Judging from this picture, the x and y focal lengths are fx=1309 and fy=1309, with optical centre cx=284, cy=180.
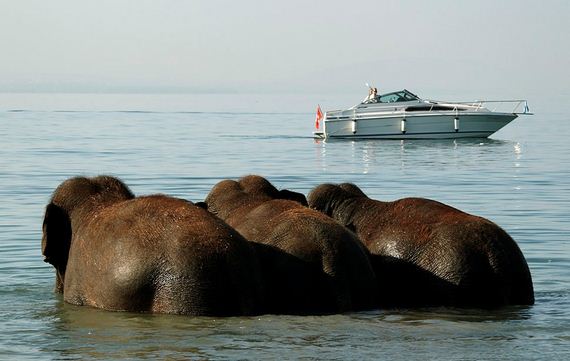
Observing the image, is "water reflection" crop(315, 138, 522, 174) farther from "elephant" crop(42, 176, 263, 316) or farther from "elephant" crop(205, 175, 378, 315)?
"elephant" crop(42, 176, 263, 316)

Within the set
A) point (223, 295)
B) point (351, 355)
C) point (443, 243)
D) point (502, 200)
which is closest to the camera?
point (351, 355)

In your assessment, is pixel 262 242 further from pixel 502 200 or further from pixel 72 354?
pixel 502 200

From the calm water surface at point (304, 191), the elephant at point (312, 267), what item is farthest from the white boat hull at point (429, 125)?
the elephant at point (312, 267)

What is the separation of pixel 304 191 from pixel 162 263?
1924 centimetres

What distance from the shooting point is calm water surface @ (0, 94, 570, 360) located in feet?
35.9

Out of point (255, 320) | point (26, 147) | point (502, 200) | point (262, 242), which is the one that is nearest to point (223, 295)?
point (255, 320)

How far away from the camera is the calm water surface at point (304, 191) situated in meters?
10.9

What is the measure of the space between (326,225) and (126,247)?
1.91m

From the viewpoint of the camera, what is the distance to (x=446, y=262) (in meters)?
13.1

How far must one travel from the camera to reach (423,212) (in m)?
13.7

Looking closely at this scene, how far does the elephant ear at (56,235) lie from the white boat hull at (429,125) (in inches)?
1843

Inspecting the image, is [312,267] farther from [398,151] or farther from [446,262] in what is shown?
[398,151]

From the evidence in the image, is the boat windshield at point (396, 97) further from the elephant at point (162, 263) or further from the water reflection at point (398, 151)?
the elephant at point (162, 263)

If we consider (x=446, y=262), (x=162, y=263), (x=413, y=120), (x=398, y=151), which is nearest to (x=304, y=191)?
(x=446, y=262)
